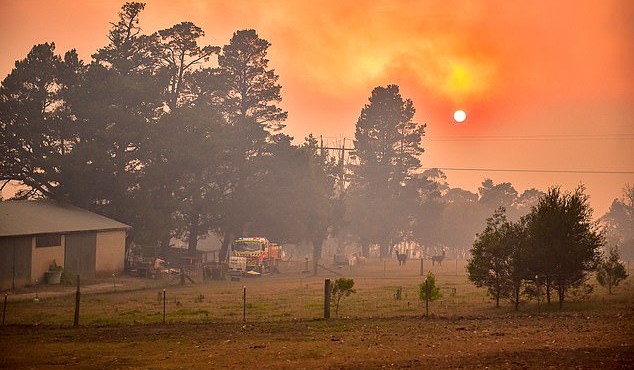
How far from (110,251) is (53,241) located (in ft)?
25.0

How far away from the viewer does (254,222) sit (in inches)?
3280

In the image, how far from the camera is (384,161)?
11775 centimetres

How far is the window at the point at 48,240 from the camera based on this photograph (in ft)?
179

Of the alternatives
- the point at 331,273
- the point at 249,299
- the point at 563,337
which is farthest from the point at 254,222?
the point at 563,337

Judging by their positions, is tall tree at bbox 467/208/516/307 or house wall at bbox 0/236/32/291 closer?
tall tree at bbox 467/208/516/307

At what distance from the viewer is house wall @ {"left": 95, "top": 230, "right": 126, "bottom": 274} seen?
2443 inches

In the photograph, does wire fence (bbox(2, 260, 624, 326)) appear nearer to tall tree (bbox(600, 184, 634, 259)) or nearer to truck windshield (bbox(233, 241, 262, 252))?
truck windshield (bbox(233, 241, 262, 252))

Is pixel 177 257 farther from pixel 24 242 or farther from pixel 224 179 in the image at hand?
pixel 24 242

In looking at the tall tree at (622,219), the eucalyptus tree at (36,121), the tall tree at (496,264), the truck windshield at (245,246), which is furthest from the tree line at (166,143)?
the tall tree at (622,219)

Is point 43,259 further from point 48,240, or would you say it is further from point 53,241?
point 53,241

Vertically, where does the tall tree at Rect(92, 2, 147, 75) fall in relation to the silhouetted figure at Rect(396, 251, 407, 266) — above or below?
above

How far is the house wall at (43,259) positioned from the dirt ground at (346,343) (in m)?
25.0

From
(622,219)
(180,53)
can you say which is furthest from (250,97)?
(622,219)

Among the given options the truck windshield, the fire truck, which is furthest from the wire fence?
the truck windshield
